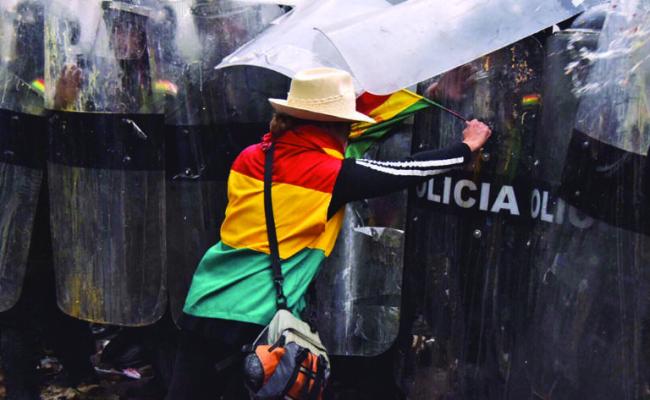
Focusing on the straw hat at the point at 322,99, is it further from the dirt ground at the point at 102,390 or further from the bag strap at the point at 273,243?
the dirt ground at the point at 102,390

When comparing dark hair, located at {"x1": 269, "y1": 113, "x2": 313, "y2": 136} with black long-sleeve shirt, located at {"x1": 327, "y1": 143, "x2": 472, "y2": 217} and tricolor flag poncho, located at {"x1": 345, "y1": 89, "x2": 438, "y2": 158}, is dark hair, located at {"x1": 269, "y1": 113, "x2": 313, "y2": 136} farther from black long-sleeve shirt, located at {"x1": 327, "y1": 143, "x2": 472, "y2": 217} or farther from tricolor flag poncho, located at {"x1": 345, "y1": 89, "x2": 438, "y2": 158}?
tricolor flag poncho, located at {"x1": 345, "y1": 89, "x2": 438, "y2": 158}

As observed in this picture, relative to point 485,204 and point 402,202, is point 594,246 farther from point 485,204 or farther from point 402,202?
point 402,202

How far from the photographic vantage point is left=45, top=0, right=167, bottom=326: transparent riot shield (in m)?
3.61

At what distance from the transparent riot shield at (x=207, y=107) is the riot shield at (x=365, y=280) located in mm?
590

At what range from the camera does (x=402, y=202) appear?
331 centimetres

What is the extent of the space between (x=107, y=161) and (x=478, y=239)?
5.65 ft

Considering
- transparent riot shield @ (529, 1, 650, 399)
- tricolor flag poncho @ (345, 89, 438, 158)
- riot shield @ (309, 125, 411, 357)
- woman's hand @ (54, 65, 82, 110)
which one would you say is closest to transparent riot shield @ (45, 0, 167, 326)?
woman's hand @ (54, 65, 82, 110)

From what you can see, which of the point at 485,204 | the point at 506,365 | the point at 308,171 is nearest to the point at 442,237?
the point at 485,204

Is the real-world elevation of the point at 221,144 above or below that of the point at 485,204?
above

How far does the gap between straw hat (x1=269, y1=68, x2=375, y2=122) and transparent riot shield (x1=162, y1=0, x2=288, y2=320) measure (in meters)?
0.97

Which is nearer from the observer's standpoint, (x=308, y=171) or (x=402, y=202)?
(x=308, y=171)

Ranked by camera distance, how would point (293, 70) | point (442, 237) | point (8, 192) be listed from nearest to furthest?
point (293, 70) < point (442, 237) < point (8, 192)

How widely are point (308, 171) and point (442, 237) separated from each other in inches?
31.3

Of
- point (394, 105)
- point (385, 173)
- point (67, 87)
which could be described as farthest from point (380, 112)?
point (67, 87)
